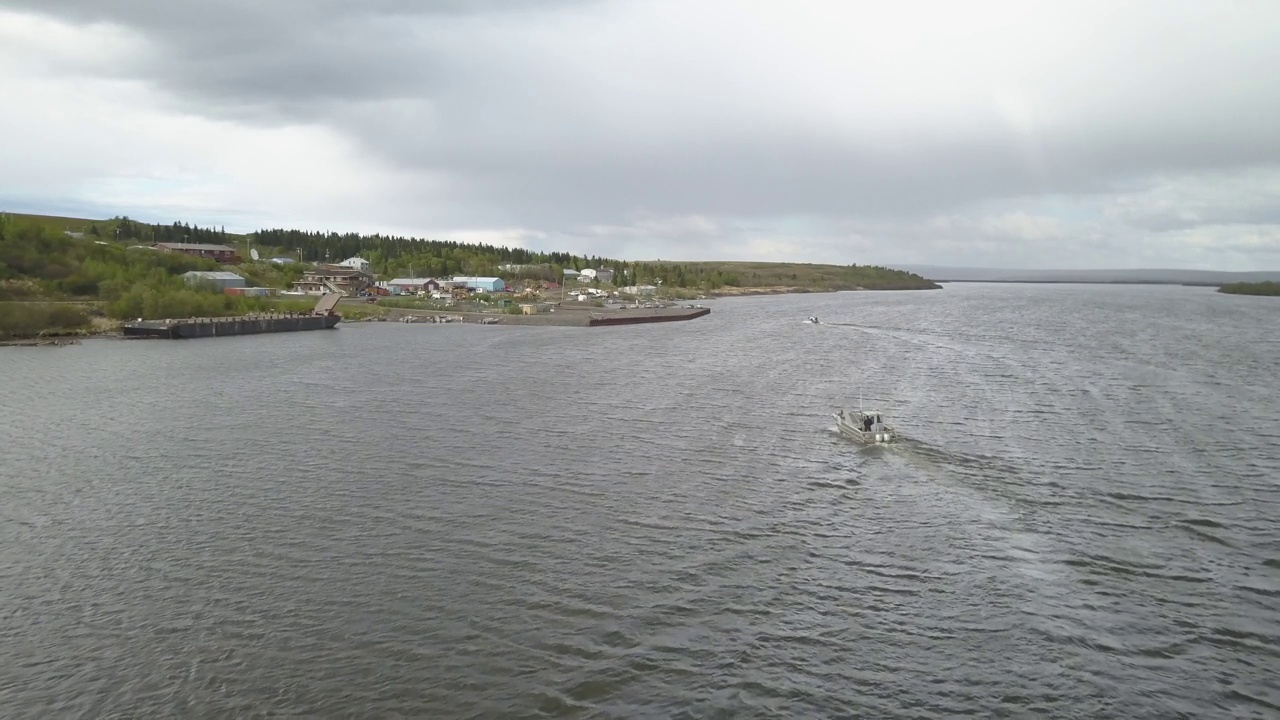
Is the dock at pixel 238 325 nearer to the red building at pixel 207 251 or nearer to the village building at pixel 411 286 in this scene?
the village building at pixel 411 286

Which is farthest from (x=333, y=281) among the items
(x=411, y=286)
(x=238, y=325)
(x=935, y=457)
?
(x=935, y=457)

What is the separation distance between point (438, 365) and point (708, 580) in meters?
56.0

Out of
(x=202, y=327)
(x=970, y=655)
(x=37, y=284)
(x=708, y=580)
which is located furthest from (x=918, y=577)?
(x=37, y=284)

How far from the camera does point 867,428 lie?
133 ft

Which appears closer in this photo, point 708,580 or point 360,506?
point 708,580

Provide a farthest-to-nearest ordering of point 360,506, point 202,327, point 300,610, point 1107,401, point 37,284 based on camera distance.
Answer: point 37,284
point 202,327
point 1107,401
point 360,506
point 300,610

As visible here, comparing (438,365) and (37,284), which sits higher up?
(37,284)

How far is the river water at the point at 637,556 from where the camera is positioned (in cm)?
1783

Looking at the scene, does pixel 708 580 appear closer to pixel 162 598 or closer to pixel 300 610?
pixel 300 610

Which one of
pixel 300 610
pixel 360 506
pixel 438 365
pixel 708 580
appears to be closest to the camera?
pixel 300 610

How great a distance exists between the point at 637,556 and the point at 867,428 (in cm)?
2013

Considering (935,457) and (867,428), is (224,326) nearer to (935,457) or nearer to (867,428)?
(867,428)

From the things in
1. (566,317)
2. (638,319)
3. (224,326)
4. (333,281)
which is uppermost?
(333,281)

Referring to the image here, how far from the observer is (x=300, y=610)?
21.2m
